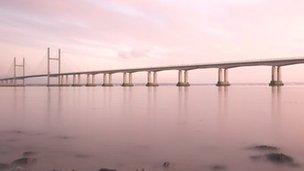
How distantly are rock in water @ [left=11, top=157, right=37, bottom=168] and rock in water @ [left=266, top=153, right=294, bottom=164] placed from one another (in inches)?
261

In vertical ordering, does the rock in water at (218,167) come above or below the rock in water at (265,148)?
below

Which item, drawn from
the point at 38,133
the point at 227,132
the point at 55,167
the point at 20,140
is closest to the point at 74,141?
the point at 20,140

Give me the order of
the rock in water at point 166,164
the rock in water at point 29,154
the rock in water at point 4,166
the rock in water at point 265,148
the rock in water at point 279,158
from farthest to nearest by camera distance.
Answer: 1. the rock in water at point 265,148
2. the rock in water at point 29,154
3. the rock in water at point 279,158
4. the rock in water at point 166,164
5. the rock in water at point 4,166

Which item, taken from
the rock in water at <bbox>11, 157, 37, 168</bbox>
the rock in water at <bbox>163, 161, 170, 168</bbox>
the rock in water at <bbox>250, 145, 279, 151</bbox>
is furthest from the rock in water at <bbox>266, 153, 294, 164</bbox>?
the rock in water at <bbox>11, 157, 37, 168</bbox>

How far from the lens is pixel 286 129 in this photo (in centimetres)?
1831

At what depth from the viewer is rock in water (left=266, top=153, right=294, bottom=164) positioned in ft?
35.0

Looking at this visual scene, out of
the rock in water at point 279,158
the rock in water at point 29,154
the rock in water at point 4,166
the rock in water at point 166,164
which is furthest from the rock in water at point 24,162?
the rock in water at point 279,158

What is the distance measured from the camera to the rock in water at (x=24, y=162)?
973 cm

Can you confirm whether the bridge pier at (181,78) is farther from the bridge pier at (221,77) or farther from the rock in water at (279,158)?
the rock in water at (279,158)

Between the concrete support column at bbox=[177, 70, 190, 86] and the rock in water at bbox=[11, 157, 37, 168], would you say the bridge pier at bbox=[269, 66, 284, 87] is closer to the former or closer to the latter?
the concrete support column at bbox=[177, 70, 190, 86]

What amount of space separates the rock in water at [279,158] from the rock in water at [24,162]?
6628 mm

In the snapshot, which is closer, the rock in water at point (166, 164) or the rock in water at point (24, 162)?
the rock in water at point (24, 162)

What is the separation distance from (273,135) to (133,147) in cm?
678

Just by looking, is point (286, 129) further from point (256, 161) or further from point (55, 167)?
point (55, 167)
